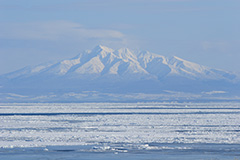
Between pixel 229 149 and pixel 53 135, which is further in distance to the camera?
pixel 53 135

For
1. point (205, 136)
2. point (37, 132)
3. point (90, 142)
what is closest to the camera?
point (90, 142)

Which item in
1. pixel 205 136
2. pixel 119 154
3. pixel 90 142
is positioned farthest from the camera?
pixel 205 136

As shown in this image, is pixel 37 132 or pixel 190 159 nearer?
pixel 190 159

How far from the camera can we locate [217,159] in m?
24.5

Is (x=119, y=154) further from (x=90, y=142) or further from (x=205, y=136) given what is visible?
(x=205, y=136)

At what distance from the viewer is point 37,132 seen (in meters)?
36.3

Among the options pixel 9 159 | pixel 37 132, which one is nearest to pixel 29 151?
pixel 9 159

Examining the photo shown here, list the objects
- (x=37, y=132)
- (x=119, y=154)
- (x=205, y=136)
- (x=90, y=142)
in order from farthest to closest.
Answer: (x=37, y=132) < (x=205, y=136) < (x=90, y=142) < (x=119, y=154)

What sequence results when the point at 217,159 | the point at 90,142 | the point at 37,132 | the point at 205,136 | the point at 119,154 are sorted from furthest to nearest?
the point at 37,132 < the point at 205,136 < the point at 90,142 < the point at 119,154 < the point at 217,159

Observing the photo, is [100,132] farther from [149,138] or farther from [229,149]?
[229,149]

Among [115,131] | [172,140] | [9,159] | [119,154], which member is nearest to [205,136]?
[172,140]

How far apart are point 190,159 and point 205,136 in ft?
30.3

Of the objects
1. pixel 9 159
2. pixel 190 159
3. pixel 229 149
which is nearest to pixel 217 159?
pixel 190 159

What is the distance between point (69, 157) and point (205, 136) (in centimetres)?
1054
